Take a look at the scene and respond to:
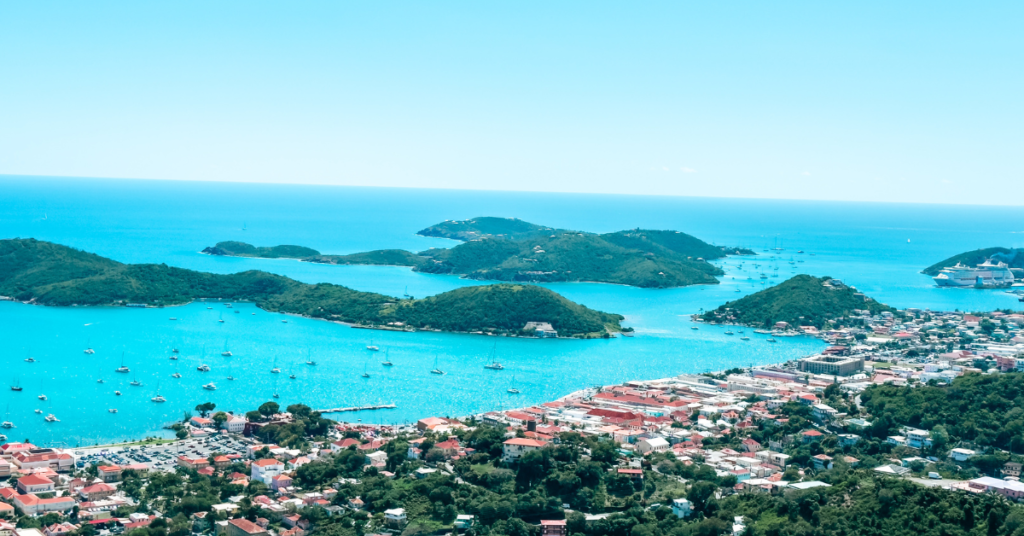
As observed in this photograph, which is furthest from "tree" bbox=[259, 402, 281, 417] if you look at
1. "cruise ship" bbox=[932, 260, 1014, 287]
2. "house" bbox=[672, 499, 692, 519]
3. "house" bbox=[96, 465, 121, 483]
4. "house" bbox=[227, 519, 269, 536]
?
"cruise ship" bbox=[932, 260, 1014, 287]

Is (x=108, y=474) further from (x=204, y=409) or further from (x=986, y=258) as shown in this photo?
(x=986, y=258)

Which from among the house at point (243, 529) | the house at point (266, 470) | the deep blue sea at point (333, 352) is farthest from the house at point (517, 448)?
the deep blue sea at point (333, 352)

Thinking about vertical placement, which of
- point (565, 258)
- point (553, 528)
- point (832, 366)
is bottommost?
point (553, 528)

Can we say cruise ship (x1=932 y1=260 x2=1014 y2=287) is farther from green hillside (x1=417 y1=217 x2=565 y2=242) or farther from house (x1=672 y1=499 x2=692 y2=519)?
house (x1=672 y1=499 x2=692 y2=519)

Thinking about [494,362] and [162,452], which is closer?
[162,452]

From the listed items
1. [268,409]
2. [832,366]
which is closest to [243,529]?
[268,409]
